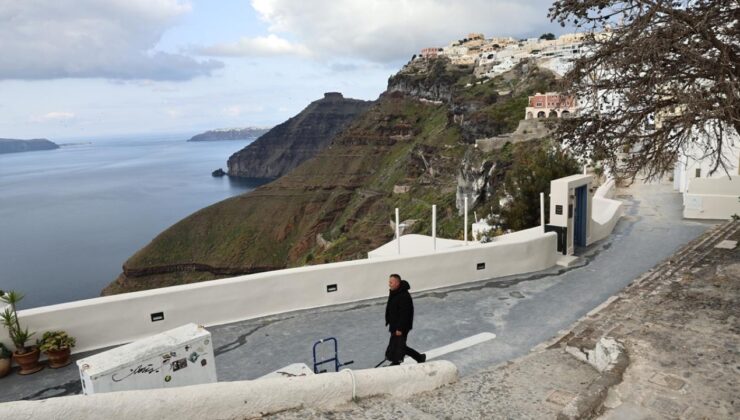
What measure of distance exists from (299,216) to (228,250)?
2022cm

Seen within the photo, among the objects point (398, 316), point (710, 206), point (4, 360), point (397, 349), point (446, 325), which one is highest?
point (398, 316)

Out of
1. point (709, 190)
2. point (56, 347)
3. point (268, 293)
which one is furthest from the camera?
point (709, 190)

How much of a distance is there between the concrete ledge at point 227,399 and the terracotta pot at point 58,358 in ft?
13.4

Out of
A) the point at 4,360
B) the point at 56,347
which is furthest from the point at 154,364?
the point at 4,360

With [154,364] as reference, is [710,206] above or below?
below

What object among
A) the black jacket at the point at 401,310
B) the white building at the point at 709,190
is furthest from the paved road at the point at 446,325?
the white building at the point at 709,190

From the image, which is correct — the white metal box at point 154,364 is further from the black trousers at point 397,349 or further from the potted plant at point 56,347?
the potted plant at point 56,347

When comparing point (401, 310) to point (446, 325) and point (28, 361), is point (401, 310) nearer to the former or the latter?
point (446, 325)

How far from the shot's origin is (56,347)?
23.2 feet

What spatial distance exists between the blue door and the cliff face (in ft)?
132

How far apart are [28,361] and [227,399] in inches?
179

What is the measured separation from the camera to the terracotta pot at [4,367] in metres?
6.80

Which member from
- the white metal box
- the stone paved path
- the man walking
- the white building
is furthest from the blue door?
the white metal box

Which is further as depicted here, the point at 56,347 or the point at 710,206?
the point at 710,206
